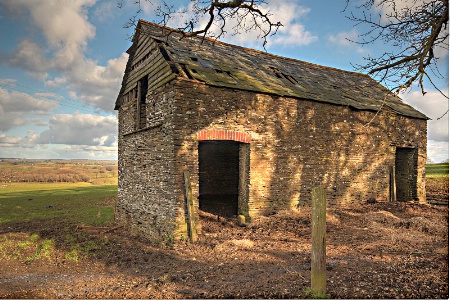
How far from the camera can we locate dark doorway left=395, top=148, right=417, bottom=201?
1543 cm

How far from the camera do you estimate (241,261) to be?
7.01 meters

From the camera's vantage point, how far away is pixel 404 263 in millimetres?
5684

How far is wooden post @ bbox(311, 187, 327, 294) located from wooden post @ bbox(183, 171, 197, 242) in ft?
16.1

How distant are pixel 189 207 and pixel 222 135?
265 centimetres

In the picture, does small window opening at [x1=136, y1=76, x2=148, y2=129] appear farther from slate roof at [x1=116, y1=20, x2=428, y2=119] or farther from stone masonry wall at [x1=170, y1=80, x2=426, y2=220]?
stone masonry wall at [x1=170, y1=80, x2=426, y2=220]

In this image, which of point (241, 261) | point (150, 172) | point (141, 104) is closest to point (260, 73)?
point (141, 104)

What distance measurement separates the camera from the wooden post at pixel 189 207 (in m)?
8.68

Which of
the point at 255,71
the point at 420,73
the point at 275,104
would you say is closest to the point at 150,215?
the point at 275,104

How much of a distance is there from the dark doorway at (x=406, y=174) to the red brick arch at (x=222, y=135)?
1069cm

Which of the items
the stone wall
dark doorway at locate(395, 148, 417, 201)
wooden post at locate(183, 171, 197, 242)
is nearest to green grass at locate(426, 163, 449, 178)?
dark doorway at locate(395, 148, 417, 201)

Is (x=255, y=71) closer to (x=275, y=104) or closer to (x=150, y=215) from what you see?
(x=275, y=104)

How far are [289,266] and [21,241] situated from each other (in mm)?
10772

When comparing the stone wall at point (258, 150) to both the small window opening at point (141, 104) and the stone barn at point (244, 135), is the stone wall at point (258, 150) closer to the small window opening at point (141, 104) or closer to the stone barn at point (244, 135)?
the stone barn at point (244, 135)

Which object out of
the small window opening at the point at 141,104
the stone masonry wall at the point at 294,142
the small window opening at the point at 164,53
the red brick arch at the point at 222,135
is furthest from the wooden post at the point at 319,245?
the small window opening at the point at 141,104
